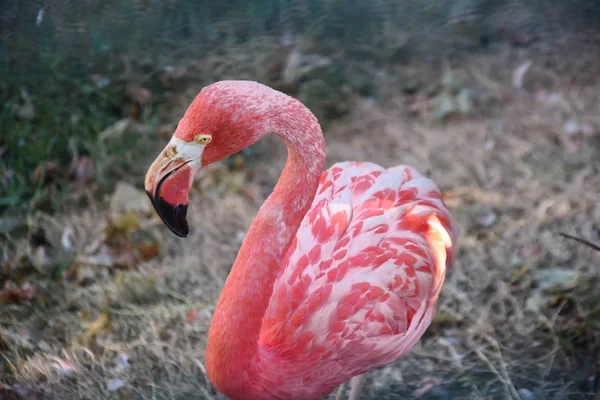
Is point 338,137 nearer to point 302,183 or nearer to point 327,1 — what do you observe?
point 327,1

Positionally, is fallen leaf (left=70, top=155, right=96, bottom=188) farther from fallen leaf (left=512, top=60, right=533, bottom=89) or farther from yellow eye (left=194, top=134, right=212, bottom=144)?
fallen leaf (left=512, top=60, right=533, bottom=89)

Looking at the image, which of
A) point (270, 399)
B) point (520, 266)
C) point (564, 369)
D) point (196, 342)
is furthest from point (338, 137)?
point (270, 399)

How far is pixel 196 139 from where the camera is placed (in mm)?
1703

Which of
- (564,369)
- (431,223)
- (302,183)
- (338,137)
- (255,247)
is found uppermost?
(302,183)

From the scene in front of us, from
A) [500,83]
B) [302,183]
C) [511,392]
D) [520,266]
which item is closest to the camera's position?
[302,183]

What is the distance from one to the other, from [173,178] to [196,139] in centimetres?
12

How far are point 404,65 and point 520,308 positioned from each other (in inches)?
85.1

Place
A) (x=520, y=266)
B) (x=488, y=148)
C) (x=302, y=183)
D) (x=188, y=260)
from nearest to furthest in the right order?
(x=302, y=183) < (x=520, y=266) < (x=188, y=260) < (x=488, y=148)

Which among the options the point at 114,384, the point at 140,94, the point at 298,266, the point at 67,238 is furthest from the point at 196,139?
the point at 140,94

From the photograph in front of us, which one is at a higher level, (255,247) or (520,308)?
(255,247)

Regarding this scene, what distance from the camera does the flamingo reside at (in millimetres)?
1714

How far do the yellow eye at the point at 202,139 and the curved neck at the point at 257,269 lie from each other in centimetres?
26

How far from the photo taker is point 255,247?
1.92m

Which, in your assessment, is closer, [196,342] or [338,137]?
[196,342]
